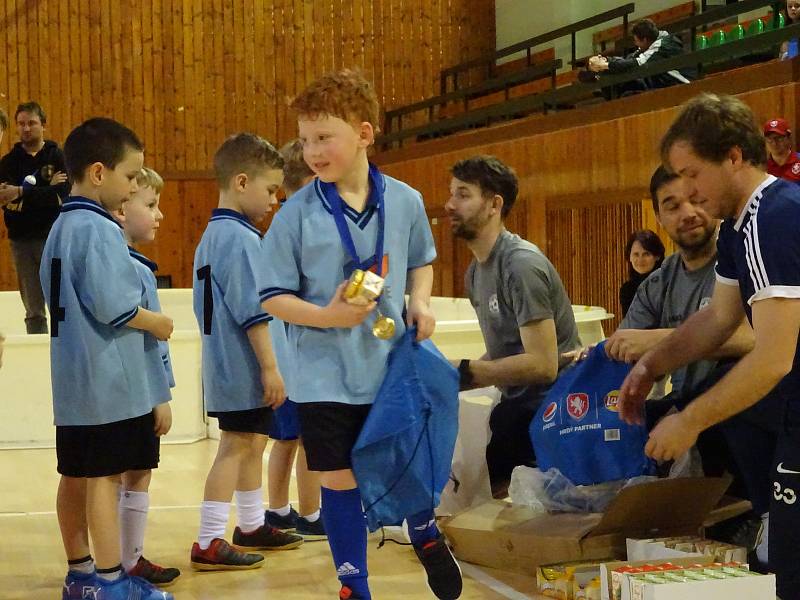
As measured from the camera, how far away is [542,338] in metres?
3.46

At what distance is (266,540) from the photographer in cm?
365

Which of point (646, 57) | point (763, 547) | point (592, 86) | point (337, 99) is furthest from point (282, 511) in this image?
point (592, 86)

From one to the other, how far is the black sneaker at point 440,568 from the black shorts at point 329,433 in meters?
0.29

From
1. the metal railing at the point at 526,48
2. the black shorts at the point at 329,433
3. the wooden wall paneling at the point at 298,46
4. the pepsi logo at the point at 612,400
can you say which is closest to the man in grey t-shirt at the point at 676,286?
the pepsi logo at the point at 612,400

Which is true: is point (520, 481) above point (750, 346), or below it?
below

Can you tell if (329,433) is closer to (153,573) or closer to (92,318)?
(92,318)

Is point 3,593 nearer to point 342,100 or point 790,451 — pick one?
point 342,100

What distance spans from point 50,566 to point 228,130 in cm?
1053

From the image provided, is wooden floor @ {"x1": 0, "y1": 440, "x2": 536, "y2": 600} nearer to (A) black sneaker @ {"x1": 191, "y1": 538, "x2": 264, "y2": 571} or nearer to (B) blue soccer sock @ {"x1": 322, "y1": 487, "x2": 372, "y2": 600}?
(A) black sneaker @ {"x1": 191, "y1": 538, "x2": 264, "y2": 571}

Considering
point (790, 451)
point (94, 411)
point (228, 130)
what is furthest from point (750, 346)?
point (228, 130)

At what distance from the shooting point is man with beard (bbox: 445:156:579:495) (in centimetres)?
346

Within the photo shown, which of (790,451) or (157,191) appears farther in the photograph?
(157,191)

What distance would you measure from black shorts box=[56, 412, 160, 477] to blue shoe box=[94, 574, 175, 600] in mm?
290

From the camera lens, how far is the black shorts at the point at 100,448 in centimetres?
285
